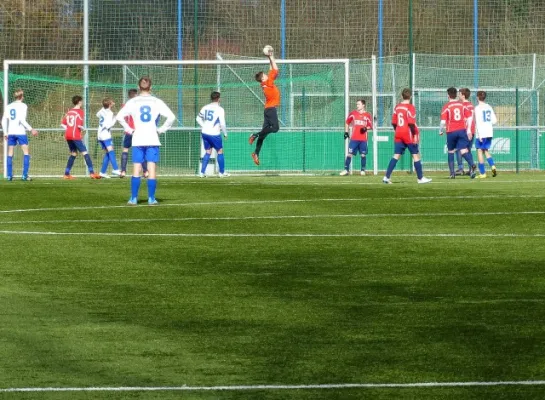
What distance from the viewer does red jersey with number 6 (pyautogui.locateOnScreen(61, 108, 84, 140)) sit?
29.5 metres

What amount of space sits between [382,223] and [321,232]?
53.8 inches

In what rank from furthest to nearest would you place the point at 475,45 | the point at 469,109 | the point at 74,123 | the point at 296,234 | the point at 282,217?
1. the point at 475,45
2. the point at 74,123
3. the point at 469,109
4. the point at 282,217
5. the point at 296,234

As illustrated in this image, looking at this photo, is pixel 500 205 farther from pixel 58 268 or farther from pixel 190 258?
pixel 58 268

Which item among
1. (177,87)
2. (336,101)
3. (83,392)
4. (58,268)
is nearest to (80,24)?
(177,87)

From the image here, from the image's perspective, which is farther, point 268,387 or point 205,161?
point 205,161

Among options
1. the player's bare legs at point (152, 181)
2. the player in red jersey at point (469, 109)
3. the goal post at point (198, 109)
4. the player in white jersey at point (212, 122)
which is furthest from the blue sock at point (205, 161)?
the player's bare legs at point (152, 181)

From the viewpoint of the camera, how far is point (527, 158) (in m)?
36.4

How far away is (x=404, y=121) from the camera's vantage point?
2536 centimetres

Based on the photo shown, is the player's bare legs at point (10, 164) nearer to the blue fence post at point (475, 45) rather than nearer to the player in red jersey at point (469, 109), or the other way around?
the player in red jersey at point (469, 109)

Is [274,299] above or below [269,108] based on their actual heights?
below

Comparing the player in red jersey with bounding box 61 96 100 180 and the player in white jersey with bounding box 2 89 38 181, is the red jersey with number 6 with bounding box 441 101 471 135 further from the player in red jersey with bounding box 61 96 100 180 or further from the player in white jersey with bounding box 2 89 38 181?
the player in white jersey with bounding box 2 89 38 181

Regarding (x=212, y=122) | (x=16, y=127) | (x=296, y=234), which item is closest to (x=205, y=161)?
(x=212, y=122)

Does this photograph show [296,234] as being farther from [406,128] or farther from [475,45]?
[475,45]

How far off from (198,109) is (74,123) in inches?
211
